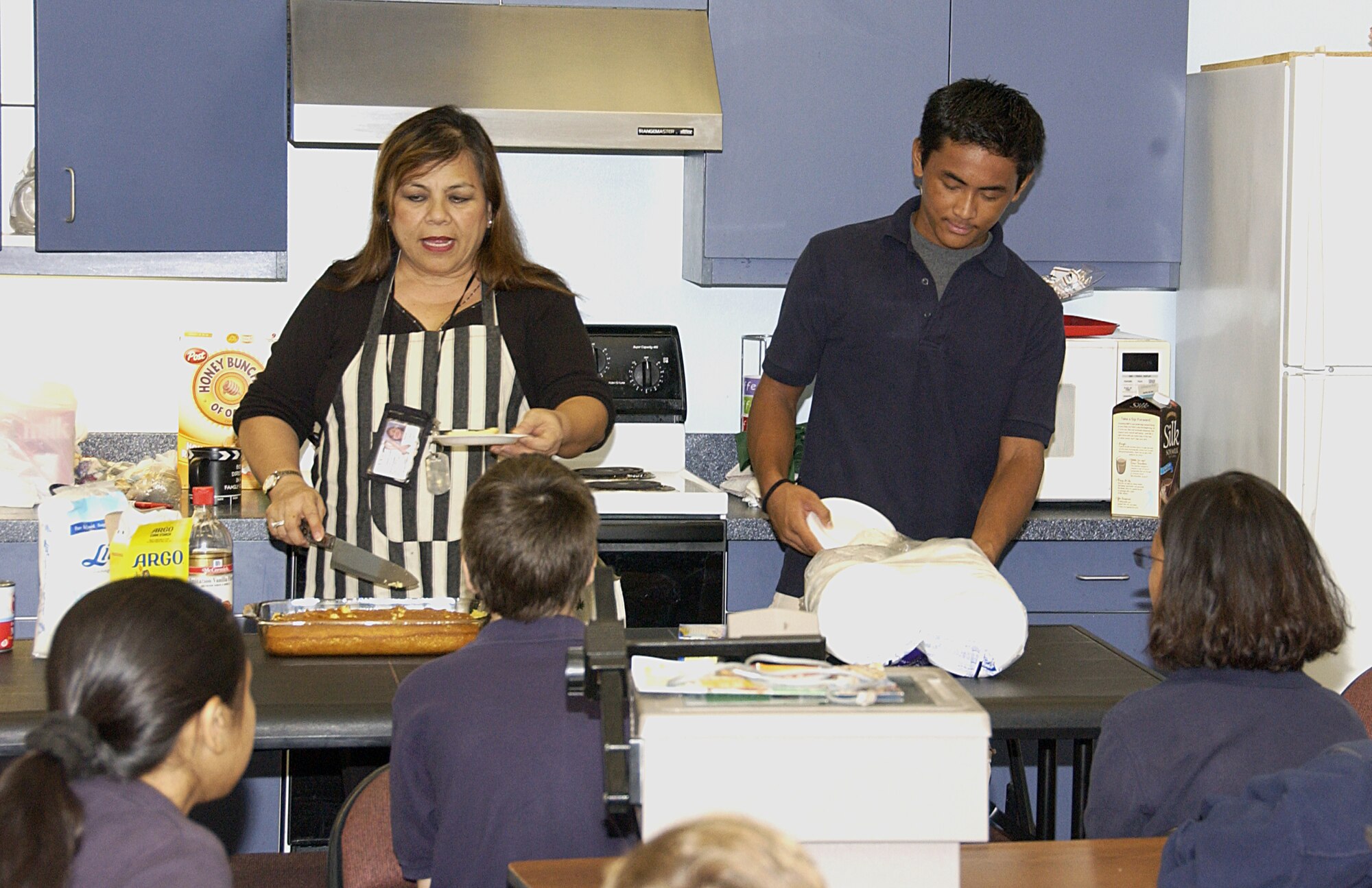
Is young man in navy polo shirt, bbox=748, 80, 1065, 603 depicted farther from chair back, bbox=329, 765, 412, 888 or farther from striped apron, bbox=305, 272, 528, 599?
chair back, bbox=329, 765, 412, 888

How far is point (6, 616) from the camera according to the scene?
1910mm

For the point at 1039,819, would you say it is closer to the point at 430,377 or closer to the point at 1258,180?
the point at 430,377

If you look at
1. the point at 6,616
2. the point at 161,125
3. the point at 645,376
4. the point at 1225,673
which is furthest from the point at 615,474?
the point at 1225,673

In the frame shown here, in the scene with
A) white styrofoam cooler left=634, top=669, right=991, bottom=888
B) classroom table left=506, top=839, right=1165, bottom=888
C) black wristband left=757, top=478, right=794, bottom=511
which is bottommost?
classroom table left=506, top=839, right=1165, bottom=888

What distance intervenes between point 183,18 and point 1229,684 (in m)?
2.54

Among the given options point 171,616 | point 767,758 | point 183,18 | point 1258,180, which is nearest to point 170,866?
point 171,616

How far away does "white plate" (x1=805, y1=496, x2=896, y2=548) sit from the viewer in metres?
2.16

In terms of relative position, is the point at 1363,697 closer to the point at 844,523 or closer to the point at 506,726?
the point at 844,523

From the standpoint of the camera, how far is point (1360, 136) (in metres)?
2.99

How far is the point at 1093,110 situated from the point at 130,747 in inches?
108

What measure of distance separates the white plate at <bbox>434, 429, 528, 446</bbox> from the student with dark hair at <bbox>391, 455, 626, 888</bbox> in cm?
36

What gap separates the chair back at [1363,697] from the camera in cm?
185

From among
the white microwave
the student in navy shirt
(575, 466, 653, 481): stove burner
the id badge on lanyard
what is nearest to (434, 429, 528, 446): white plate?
the id badge on lanyard

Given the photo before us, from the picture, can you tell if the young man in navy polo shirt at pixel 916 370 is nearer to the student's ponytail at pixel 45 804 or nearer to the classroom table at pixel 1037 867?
the classroom table at pixel 1037 867
